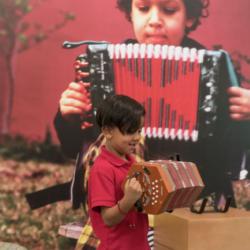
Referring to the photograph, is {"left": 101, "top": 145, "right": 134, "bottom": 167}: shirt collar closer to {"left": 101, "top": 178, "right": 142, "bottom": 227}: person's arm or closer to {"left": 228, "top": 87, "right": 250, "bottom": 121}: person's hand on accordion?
{"left": 101, "top": 178, "right": 142, "bottom": 227}: person's arm

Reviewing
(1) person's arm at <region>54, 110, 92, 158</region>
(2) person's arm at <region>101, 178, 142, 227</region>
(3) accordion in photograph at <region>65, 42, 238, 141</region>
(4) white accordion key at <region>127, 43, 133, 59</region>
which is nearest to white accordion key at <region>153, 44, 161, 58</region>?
(3) accordion in photograph at <region>65, 42, 238, 141</region>

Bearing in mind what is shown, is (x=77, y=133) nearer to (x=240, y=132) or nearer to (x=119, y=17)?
(x=119, y=17)

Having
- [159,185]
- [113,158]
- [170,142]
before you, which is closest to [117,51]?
[170,142]

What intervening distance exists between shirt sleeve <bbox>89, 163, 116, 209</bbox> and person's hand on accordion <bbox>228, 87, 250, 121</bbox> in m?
1.40

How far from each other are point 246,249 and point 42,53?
54.4 inches

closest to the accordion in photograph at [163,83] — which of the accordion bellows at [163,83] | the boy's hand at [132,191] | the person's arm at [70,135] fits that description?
the accordion bellows at [163,83]

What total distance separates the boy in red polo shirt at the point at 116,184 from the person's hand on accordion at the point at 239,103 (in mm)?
1329

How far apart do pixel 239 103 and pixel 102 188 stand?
1471mm

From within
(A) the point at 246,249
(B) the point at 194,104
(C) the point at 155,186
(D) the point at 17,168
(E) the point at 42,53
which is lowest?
(A) the point at 246,249

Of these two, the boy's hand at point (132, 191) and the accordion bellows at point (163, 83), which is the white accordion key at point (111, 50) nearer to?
the accordion bellows at point (163, 83)

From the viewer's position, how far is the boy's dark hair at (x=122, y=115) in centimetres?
137

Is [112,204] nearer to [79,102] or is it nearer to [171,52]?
[79,102]

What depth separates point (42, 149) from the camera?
2.51 metres

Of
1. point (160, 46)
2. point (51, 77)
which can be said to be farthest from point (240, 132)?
point (51, 77)
